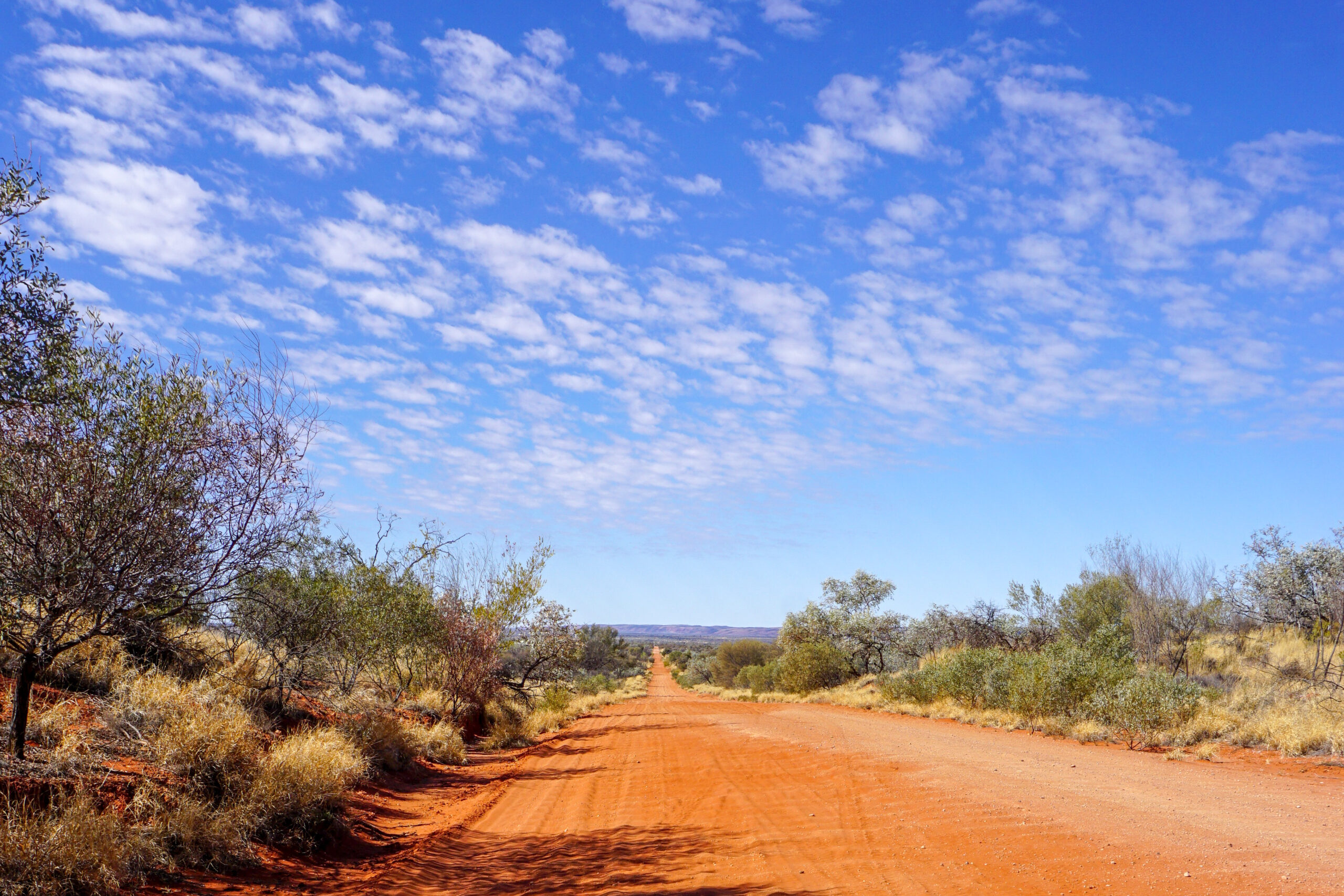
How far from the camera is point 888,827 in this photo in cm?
839

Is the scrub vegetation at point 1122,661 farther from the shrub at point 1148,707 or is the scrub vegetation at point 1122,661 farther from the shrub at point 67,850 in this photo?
the shrub at point 67,850

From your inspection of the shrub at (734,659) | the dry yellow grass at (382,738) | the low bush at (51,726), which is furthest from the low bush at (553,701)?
the shrub at (734,659)

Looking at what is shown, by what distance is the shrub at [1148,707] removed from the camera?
1448 cm

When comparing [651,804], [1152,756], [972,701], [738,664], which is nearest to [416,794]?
[651,804]

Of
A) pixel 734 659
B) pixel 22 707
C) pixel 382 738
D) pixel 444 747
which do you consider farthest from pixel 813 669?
pixel 22 707

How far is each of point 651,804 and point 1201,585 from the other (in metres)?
27.8

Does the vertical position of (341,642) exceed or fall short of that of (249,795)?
it exceeds it

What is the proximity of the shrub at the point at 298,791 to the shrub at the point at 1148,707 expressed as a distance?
1389cm

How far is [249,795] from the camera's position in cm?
805

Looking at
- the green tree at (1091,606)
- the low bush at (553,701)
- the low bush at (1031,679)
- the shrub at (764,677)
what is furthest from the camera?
the shrub at (764,677)

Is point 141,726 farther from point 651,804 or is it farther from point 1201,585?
point 1201,585

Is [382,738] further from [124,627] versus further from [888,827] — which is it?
[888,827]

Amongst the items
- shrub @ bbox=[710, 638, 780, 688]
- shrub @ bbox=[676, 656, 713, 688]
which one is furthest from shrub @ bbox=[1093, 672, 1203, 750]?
shrub @ bbox=[676, 656, 713, 688]

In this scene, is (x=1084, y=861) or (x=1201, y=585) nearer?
(x=1084, y=861)
